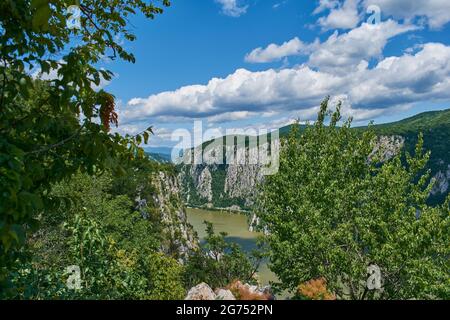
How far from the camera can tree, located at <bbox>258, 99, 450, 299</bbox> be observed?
54.8 ft

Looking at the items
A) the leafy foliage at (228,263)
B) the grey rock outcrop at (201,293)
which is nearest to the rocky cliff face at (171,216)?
the leafy foliage at (228,263)

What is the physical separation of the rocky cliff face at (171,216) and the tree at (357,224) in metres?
52.7

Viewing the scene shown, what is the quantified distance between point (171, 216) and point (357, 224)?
88436 mm

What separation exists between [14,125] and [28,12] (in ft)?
3.53

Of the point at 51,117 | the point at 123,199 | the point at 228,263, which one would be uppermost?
the point at 51,117

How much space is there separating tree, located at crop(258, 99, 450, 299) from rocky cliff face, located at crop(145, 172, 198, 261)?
173ft

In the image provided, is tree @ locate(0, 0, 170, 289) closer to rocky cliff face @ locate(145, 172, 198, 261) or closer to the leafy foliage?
the leafy foliage

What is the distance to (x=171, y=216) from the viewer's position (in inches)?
4112

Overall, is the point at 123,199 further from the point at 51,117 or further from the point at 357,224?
the point at 51,117

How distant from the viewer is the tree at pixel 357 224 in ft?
54.8

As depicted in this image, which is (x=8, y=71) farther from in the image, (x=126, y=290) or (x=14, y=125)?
(x=126, y=290)

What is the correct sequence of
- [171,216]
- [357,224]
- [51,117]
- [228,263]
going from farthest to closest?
[171,216] → [228,263] → [357,224] → [51,117]

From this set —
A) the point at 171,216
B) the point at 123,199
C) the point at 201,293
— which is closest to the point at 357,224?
the point at 201,293
